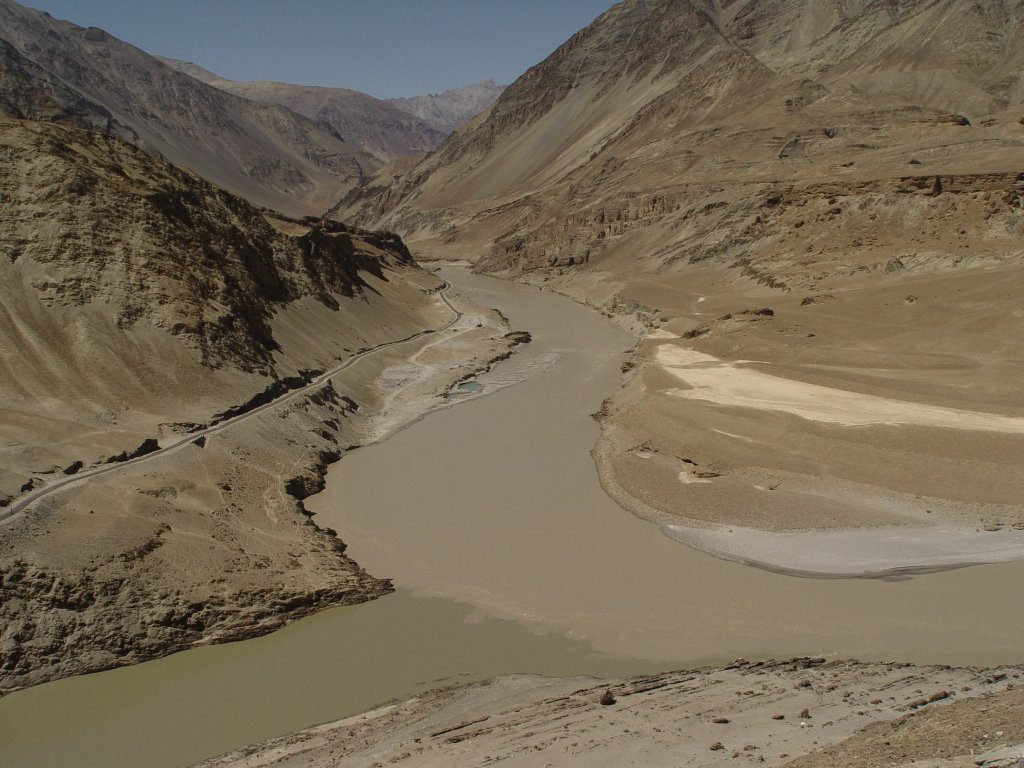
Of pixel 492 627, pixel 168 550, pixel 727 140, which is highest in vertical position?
pixel 727 140

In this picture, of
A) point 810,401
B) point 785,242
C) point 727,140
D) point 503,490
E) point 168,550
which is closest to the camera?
point 168,550

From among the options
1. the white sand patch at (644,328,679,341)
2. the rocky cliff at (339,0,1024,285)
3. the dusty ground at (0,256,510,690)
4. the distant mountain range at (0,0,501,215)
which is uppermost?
the distant mountain range at (0,0,501,215)

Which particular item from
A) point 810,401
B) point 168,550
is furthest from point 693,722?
point 810,401

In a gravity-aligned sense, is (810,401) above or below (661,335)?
below

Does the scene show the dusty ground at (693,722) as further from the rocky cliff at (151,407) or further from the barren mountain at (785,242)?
the barren mountain at (785,242)

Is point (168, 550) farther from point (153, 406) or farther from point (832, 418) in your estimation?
point (832, 418)

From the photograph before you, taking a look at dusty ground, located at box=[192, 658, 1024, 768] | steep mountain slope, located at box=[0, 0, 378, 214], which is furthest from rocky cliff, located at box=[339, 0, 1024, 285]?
steep mountain slope, located at box=[0, 0, 378, 214]

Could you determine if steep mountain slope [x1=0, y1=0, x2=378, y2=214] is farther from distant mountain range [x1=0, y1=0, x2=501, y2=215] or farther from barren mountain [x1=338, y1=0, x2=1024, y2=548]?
barren mountain [x1=338, y1=0, x2=1024, y2=548]
